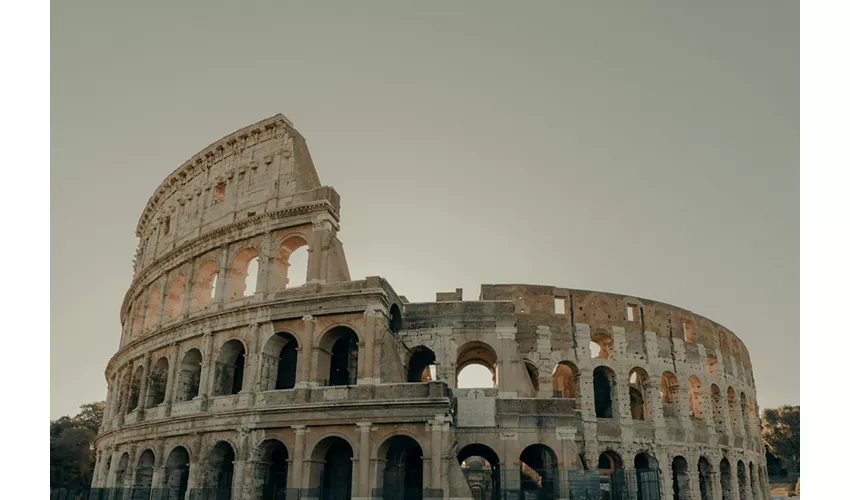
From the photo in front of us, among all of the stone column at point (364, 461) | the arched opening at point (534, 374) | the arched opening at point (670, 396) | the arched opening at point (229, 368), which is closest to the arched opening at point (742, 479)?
the arched opening at point (670, 396)

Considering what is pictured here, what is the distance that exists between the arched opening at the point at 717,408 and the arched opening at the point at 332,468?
17.4 meters

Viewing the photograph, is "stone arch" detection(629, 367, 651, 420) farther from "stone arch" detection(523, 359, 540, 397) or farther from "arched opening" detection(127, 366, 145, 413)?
"arched opening" detection(127, 366, 145, 413)

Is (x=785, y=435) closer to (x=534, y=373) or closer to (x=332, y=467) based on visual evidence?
(x=534, y=373)

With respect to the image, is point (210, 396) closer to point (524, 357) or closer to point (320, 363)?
point (320, 363)

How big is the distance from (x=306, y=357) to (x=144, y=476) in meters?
8.93

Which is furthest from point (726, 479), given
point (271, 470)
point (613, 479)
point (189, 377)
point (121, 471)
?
point (121, 471)

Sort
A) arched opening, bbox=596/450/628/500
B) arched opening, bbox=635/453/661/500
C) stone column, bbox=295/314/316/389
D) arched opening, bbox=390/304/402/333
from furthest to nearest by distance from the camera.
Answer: arched opening, bbox=596/450/628/500 < arched opening, bbox=635/453/661/500 < arched opening, bbox=390/304/402/333 < stone column, bbox=295/314/316/389

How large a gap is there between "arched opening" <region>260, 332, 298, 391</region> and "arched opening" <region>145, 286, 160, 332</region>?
807 centimetres

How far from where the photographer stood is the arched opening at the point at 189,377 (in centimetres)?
2286

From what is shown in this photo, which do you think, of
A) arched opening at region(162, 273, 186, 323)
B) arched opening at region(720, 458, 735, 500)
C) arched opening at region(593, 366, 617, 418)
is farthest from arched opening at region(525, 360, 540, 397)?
arched opening at region(162, 273, 186, 323)

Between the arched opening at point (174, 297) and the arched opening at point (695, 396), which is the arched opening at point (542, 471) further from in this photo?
the arched opening at point (174, 297)

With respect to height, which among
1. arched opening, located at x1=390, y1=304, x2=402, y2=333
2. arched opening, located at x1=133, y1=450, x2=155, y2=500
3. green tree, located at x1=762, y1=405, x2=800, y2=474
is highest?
arched opening, located at x1=390, y1=304, x2=402, y2=333

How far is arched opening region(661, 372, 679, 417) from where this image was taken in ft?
87.6

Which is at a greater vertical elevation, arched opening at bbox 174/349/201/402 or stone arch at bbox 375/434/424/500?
arched opening at bbox 174/349/201/402
